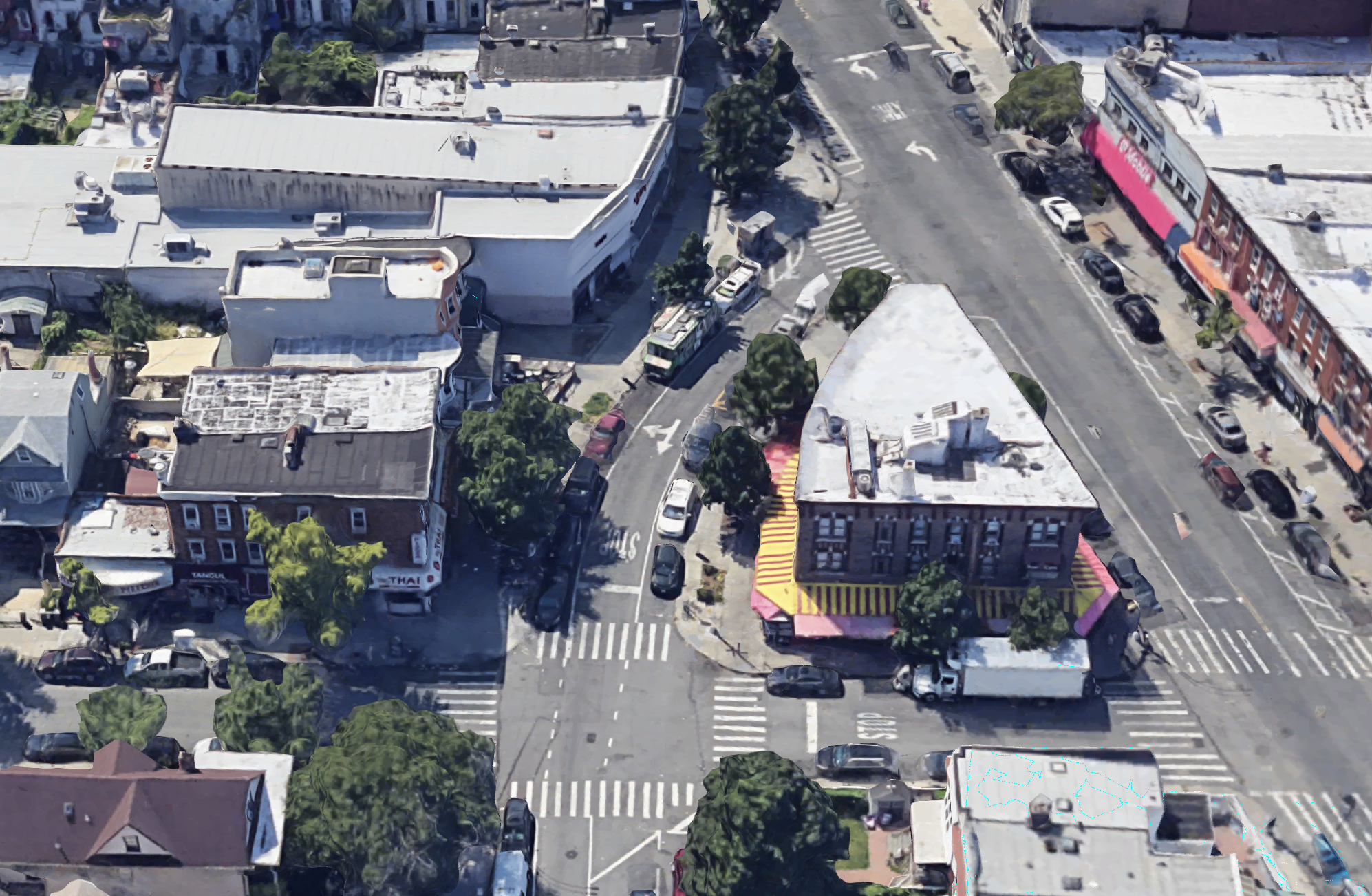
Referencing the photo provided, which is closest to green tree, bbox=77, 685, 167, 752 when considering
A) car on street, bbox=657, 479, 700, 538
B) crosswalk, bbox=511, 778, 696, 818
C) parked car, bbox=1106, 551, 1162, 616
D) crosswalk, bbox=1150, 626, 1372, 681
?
crosswalk, bbox=511, 778, 696, 818

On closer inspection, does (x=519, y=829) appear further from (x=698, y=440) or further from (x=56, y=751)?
(x=698, y=440)

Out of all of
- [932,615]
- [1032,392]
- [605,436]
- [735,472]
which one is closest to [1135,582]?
[1032,392]

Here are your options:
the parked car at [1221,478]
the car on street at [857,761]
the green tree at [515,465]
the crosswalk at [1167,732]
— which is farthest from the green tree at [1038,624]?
the green tree at [515,465]

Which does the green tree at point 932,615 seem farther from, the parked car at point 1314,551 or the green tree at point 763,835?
the parked car at point 1314,551

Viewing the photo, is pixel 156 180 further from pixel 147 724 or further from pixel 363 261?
pixel 147 724

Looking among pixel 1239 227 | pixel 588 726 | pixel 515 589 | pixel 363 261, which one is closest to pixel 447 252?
pixel 363 261
